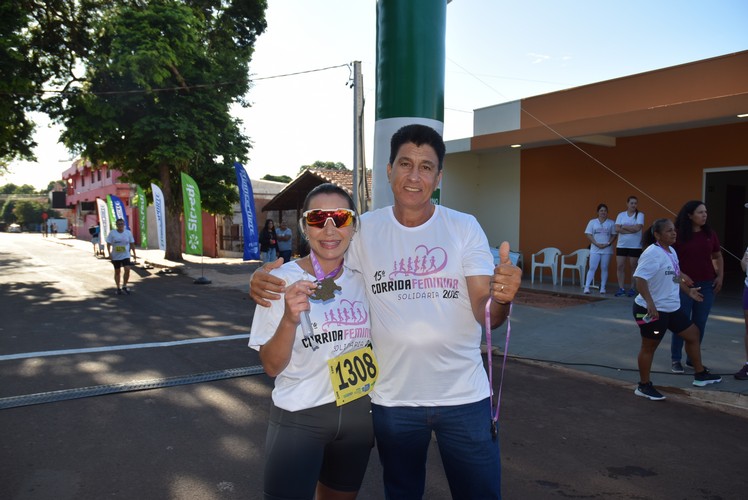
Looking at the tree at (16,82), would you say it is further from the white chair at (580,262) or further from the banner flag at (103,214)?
the white chair at (580,262)

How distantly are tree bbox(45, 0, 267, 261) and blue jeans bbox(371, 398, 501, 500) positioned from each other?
697 inches

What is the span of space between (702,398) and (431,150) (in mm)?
4773

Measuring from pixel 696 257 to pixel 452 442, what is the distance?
16.4ft

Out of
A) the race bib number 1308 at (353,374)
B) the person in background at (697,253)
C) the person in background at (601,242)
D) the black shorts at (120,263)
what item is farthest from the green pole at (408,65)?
the black shorts at (120,263)

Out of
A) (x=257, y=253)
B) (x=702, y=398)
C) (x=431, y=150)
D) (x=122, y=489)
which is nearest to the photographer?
(x=431, y=150)

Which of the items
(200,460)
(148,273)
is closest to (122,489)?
(200,460)

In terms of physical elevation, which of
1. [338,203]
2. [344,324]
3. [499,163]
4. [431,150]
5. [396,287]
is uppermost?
[499,163]

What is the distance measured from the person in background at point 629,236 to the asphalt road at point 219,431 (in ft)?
17.0

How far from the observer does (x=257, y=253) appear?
1600cm

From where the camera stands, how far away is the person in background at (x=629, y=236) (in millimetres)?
10430

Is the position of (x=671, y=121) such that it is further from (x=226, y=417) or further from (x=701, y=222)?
(x=226, y=417)

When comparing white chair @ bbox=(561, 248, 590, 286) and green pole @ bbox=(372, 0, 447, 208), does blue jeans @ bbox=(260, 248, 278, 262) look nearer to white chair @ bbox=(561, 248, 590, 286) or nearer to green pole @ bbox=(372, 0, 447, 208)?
white chair @ bbox=(561, 248, 590, 286)

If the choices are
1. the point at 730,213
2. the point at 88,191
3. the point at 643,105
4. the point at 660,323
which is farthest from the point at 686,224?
the point at 88,191

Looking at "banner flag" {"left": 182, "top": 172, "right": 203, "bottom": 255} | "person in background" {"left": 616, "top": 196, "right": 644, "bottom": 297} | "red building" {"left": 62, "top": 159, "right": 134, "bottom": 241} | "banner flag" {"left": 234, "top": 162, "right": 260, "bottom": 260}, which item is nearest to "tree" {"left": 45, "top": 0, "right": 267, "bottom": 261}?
"banner flag" {"left": 182, "top": 172, "right": 203, "bottom": 255}
